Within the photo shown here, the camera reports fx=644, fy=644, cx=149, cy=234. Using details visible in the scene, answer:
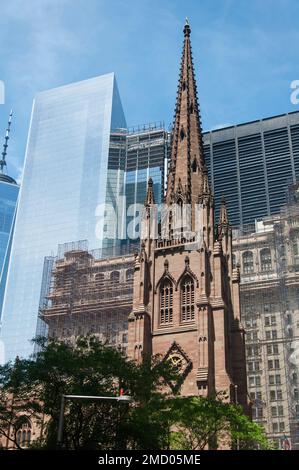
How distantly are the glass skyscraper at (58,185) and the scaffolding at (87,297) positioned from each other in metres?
8.98

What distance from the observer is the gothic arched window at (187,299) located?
170ft

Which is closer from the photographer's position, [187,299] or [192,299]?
[192,299]

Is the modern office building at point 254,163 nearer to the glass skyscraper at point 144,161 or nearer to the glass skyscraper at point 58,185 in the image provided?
the glass skyscraper at point 144,161

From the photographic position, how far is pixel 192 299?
5231 centimetres

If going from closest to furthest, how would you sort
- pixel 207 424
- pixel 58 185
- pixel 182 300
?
pixel 207 424, pixel 182 300, pixel 58 185

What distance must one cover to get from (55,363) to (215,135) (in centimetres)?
10409

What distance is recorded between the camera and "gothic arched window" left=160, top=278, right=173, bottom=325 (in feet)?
172

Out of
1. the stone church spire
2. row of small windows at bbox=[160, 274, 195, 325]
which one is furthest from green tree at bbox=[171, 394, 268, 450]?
the stone church spire

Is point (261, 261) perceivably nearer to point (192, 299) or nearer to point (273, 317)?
point (273, 317)

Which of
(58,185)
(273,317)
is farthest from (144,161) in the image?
(273,317)

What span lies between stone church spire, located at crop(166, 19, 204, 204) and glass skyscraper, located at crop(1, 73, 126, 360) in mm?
36454

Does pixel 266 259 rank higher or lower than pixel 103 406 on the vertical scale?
higher

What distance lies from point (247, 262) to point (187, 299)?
37337 mm

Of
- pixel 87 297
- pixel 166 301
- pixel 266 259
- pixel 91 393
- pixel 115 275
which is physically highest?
pixel 266 259
